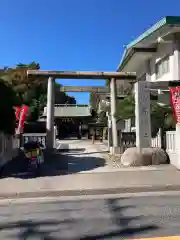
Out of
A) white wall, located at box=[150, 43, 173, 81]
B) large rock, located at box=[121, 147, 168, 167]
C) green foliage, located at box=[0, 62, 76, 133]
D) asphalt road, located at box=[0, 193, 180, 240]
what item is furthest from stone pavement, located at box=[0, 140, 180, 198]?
white wall, located at box=[150, 43, 173, 81]

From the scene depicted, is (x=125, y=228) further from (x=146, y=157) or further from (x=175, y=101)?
(x=175, y=101)

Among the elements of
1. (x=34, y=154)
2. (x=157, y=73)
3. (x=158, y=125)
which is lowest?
(x=34, y=154)

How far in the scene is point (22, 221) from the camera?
6.61 m

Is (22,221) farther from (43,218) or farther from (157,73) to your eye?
(157,73)

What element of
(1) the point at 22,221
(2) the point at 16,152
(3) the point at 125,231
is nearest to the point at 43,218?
(1) the point at 22,221

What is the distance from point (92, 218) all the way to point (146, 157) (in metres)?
8.00

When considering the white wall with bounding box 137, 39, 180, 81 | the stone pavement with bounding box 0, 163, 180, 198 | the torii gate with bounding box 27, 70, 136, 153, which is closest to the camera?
the stone pavement with bounding box 0, 163, 180, 198

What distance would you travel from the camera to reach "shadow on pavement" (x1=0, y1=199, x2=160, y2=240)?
17.8 ft

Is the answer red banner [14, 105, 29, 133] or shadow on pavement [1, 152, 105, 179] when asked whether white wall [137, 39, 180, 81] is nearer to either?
shadow on pavement [1, 152, 105, 179]

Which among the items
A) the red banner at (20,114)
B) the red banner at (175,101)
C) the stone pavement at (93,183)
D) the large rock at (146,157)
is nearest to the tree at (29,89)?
the red banner at (20,114)

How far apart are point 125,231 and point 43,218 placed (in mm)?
1884

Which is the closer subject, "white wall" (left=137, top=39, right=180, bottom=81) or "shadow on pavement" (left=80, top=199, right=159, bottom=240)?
"shadow on pavement" (left=80, top=199, right=159, bottom=240)

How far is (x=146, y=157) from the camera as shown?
14.2 m

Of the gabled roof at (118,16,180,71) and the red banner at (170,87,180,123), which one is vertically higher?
the gabled roof at (118,16,180,71)
